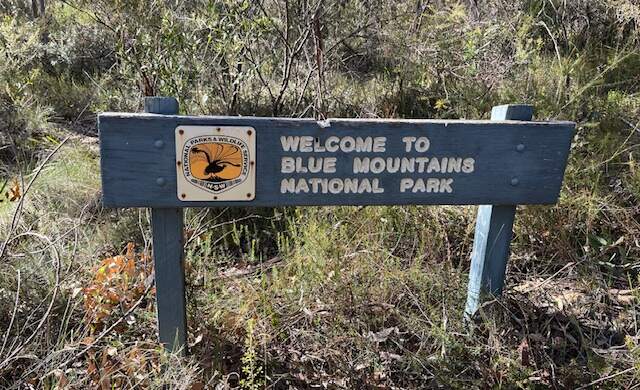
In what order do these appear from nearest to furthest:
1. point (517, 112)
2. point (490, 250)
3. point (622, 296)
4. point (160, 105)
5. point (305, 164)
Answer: point (160, 105)
point (305, 164)
point (517, 112)
point (490, 250)
point (622, 296)

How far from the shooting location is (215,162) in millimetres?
1899

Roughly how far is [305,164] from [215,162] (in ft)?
1.07

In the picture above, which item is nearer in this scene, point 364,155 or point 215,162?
point 215,162

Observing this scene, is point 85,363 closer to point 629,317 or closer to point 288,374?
point 288,374

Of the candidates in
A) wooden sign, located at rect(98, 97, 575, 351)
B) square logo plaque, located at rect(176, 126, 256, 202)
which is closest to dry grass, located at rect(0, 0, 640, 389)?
wooden sign, located at rect(98, 97, 575, 351)

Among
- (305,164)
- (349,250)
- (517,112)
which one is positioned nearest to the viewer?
(305,164)

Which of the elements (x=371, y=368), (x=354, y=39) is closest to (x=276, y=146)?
(x=371, y=368)

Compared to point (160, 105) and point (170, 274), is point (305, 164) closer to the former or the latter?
point (160, 105)

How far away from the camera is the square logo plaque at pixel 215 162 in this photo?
186cm

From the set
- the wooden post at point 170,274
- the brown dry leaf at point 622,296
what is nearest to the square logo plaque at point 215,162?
the wooden post at point 170,274

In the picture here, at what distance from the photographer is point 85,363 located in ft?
7.06

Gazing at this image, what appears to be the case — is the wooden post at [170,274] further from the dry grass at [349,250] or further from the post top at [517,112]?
the post top at [517,112]

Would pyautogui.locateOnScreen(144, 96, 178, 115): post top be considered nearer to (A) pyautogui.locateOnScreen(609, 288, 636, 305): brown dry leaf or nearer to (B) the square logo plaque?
(B) the square logo plaque

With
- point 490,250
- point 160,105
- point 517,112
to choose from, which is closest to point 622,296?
point 490,250
